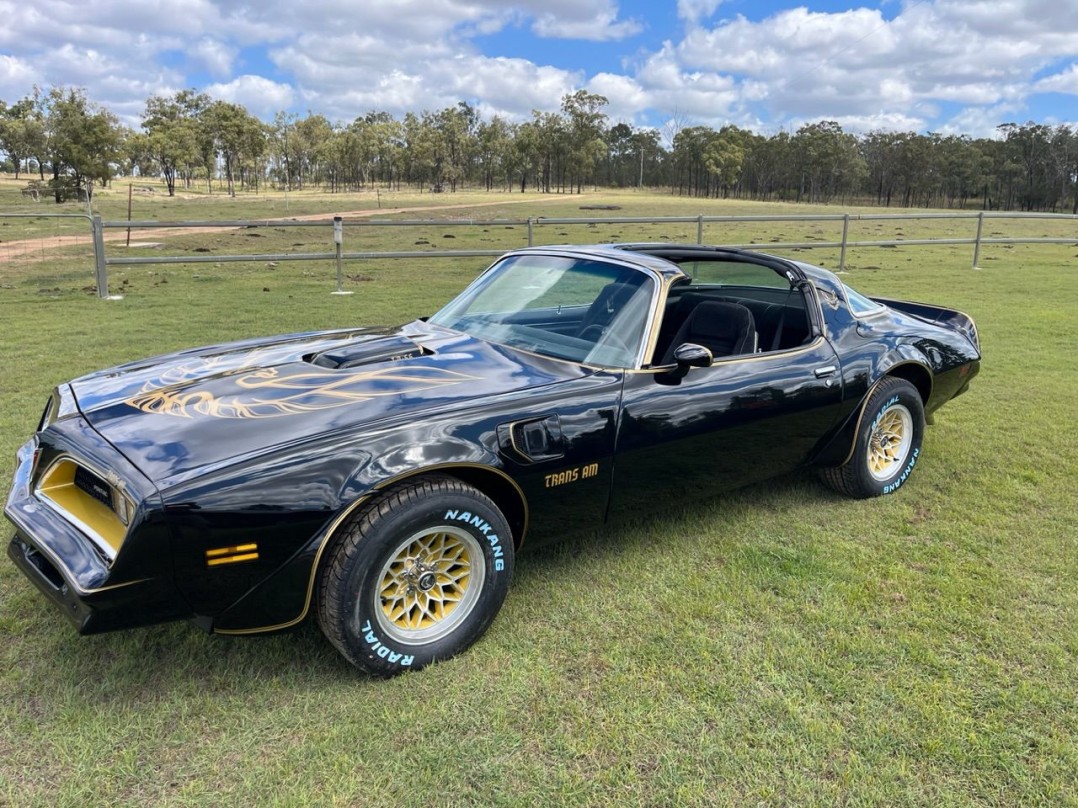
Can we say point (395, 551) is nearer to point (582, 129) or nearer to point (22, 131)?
point (22, 131)

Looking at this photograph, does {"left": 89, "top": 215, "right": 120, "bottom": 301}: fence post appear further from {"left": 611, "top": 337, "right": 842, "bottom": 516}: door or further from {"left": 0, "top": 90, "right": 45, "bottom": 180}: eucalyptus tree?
{"left": 0, "top": 90, "right": 45, "bottom": 180}: eucalyptus tree

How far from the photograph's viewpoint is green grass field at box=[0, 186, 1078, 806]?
2.21 meters

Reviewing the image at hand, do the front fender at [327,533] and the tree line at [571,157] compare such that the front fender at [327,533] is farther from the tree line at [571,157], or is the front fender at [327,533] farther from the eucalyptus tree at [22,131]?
the tree line at [571,157]

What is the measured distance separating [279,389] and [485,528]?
98 centimetres

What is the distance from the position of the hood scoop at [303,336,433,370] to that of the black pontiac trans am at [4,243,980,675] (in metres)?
0.02

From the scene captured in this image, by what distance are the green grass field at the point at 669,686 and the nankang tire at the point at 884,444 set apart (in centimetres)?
13

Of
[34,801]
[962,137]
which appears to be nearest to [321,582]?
[34,801]

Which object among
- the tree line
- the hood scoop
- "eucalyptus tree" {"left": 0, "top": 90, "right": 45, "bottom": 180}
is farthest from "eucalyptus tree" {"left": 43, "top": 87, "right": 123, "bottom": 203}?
the hood scoop

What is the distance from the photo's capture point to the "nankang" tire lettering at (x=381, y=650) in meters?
2.52

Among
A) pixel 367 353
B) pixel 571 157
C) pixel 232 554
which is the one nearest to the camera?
pixel 232 554

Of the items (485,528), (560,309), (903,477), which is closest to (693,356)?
(560,309)

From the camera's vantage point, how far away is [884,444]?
4.41 metres

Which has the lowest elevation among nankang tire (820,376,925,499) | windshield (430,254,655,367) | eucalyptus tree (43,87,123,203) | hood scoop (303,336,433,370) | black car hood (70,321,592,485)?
nankang tire (820,376,925,499)

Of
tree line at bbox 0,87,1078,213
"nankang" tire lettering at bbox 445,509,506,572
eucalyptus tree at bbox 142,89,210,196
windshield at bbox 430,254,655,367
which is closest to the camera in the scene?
"nankang" tire lettering at bbox 445,509,506,572
